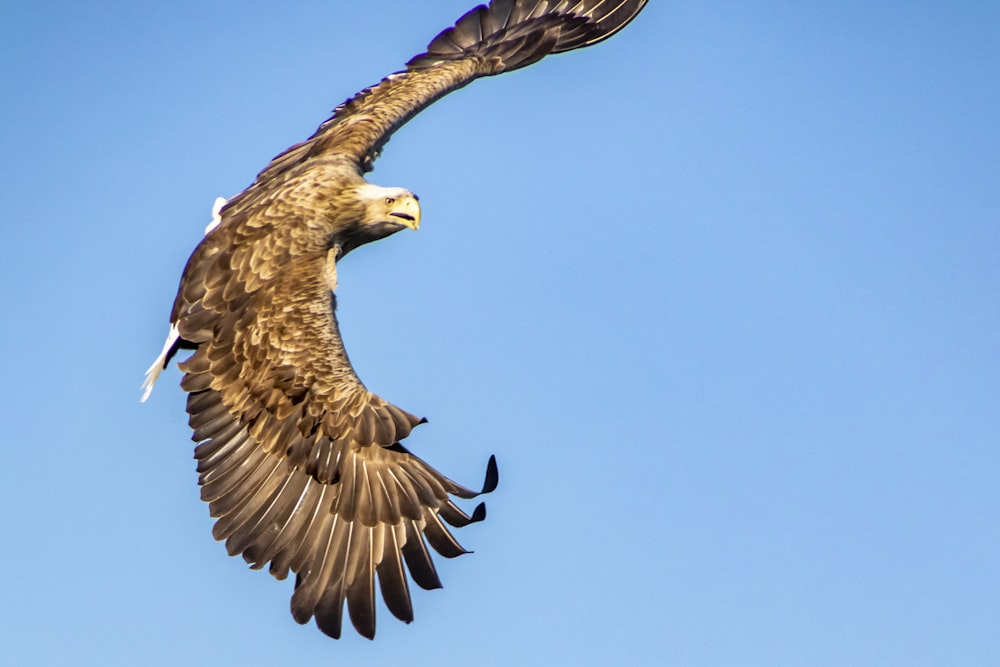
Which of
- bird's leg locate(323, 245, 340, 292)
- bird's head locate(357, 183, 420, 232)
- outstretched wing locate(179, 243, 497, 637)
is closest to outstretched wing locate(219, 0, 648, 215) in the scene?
bird's head locate(357, 183, 420, 232)

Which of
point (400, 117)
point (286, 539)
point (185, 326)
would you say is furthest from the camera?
point (400, 117)

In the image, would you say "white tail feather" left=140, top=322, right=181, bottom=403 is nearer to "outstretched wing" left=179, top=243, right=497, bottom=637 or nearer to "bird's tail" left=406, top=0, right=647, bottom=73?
"outstretched wing" left=179, top=243, right=497, bottom=637

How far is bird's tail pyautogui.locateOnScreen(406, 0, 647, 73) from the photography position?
13703mm

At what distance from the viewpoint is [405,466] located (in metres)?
9.69

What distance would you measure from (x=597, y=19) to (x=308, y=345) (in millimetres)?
5683

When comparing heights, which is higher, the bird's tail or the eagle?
the bird's tail

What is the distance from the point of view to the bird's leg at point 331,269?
34.0 feet

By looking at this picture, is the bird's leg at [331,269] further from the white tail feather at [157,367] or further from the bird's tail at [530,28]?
the bird's tail at [530,28]

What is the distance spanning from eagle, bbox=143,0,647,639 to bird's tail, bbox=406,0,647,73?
9.54ft

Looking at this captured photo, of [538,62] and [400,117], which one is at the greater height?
[538,62]

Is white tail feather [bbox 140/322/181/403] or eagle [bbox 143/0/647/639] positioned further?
Answer: white tail feather [bbox 140/322/181/403]

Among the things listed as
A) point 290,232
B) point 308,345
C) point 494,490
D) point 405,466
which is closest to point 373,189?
point 290,232

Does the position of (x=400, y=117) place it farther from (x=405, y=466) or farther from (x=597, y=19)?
(x=405, y=466)

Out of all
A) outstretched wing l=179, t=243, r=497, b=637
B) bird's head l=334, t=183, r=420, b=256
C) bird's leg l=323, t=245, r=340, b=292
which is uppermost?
bird's head l=334, t=183, r=420, b=256
